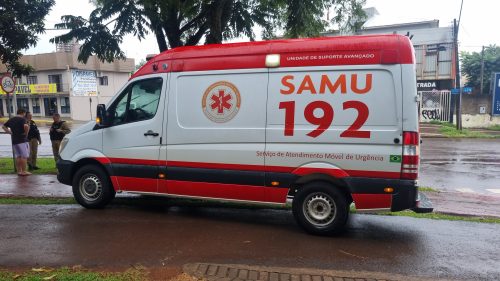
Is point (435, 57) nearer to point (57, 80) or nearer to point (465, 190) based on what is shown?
point (465, 190)

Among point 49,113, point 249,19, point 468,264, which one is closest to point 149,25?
point 249,19

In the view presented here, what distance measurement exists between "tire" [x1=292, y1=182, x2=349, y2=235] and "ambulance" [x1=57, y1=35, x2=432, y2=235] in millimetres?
14

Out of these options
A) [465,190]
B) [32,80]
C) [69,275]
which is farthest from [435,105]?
[32,80]

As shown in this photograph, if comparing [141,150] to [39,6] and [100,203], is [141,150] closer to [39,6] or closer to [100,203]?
[100,203]

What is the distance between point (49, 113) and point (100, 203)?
47.3 meters

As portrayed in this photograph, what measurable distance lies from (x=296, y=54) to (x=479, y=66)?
1402 inches

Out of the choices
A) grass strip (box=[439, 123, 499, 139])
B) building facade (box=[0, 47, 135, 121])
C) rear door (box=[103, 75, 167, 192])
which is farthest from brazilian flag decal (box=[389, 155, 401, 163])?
building facade (box=[0, 47, 135, 121])

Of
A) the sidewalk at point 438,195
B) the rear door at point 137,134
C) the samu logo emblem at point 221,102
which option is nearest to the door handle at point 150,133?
the rear door at point 137,134

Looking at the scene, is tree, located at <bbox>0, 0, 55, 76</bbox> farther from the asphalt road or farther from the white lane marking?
the white lane marking

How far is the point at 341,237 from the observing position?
569 centimetres

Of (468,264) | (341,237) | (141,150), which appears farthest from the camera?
(141,150)

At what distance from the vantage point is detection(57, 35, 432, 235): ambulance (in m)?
5.32

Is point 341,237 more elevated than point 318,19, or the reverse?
point 318,19

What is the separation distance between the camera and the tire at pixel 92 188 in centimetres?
702
